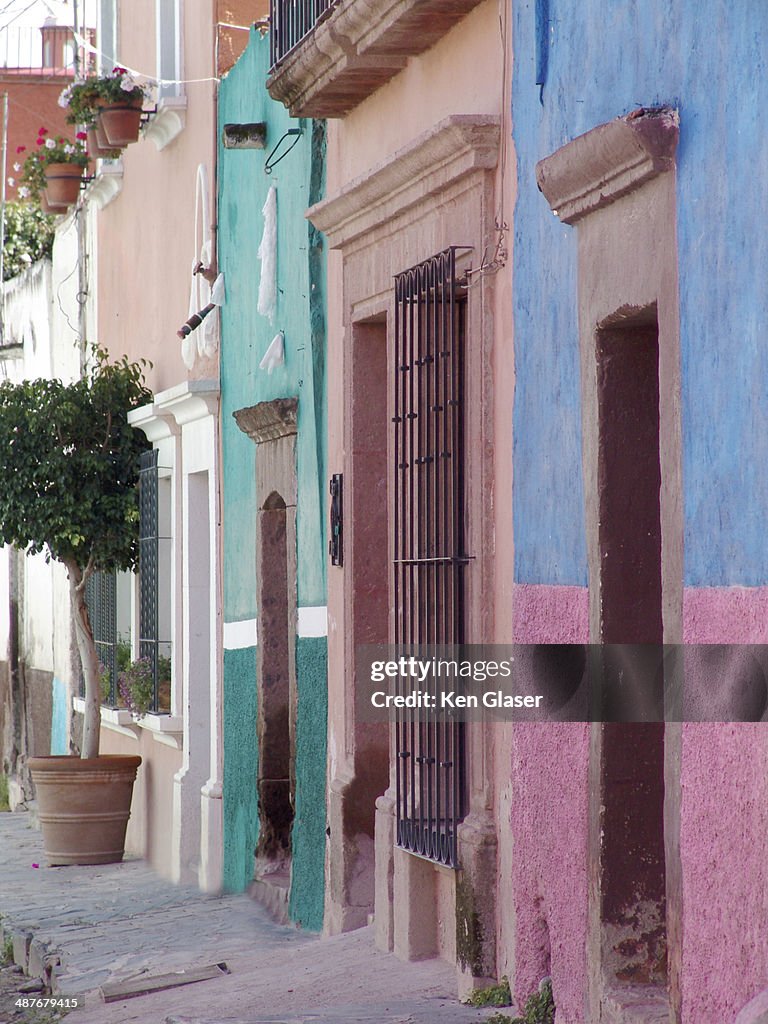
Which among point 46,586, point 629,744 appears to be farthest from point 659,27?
point 46,586

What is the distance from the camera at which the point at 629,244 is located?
220 inches

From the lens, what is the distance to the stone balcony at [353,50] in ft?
24.2

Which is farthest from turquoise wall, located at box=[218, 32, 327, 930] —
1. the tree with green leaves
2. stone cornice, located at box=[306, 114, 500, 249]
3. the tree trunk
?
the tree trunk

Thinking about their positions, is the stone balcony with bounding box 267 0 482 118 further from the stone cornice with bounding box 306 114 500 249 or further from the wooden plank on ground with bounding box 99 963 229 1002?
the wooden plank on ground with bounding box 99 963 229 1002

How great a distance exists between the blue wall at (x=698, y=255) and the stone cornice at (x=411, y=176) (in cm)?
52

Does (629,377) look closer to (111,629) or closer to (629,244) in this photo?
(629,244)

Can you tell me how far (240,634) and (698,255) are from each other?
6.43 meters

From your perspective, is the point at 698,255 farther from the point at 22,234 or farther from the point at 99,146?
the point at 22,234

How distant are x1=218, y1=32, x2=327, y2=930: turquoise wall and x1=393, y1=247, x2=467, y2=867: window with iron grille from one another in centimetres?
165

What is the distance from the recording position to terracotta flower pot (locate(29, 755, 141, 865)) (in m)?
13.0

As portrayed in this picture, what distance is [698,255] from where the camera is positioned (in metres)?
5.08

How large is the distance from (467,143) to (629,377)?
56.8 inches

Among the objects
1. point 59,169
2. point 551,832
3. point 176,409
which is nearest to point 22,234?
point 59,169

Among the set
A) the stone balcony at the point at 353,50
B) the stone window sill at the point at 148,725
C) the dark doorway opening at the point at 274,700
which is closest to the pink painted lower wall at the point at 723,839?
the stone balcony at the point at 353,50
